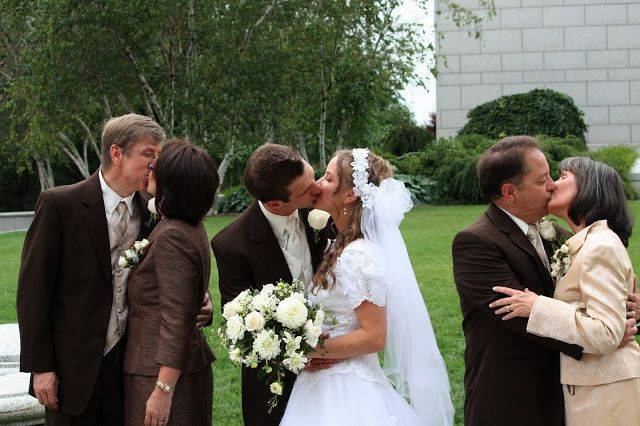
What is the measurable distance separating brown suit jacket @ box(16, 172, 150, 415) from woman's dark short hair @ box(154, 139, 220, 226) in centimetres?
46

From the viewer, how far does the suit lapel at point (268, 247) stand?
4.12 meters

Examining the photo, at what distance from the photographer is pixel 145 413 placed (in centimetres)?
380

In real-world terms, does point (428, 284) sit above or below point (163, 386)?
below

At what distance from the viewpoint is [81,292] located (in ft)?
13.2

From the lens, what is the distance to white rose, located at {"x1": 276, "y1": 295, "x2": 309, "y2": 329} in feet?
11.8

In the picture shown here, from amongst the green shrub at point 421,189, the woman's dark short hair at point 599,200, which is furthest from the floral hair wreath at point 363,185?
the green shrub at point 421,189

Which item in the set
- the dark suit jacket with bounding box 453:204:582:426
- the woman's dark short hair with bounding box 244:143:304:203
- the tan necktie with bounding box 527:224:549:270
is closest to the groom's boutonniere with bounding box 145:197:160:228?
the woman's dark short hair with bounding box 244:143:304:203

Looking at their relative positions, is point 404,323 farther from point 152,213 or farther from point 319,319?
point 152,213

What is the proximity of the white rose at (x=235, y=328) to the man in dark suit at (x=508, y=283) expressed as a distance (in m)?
1.06

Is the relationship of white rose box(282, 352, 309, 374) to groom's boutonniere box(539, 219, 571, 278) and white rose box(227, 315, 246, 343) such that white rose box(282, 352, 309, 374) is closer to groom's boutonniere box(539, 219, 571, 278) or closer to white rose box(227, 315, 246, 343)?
white rose box(227, 315, 246, 343)

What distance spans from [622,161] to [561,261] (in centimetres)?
1946

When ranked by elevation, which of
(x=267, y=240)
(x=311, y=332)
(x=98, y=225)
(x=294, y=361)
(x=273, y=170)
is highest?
(x=273, y=170)

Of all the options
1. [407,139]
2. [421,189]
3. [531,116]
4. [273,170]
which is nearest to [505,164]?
[273,170]

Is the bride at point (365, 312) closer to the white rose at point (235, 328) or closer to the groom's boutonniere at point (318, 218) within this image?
the groom's boutonniere at point (318, 218)
